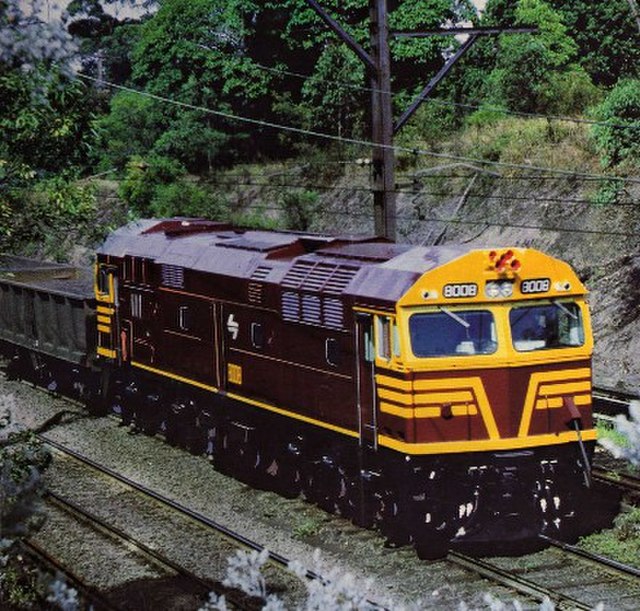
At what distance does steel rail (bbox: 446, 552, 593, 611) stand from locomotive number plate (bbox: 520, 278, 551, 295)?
3337mm

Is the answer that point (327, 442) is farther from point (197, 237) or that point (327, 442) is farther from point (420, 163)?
point (420, 163)

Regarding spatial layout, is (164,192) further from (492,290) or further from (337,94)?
(492,290)

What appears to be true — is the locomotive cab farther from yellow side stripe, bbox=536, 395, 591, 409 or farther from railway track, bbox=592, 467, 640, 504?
railway track, bbox=592, 467, 640, 504

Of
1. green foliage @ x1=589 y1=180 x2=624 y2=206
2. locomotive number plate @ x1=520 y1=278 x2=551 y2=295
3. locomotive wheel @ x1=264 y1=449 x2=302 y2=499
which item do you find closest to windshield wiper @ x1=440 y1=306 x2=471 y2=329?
locomotive number plate @ x1=520 y1=278 x2=551 y2=295

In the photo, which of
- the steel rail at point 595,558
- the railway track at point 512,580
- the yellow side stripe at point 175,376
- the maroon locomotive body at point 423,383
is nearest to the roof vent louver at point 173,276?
the yellow side stripe at point 175,376

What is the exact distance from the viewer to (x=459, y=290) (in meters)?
13.8

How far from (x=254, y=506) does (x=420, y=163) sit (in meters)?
21.3

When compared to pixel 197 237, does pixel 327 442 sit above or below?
below

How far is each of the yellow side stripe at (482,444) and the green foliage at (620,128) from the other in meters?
11.5

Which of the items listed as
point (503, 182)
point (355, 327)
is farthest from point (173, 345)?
point (503, 182)

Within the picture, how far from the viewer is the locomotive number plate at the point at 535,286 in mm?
14078

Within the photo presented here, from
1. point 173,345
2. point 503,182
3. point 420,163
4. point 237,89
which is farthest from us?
point 237,89

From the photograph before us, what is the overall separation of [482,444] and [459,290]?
187 cm

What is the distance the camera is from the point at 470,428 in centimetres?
1372
